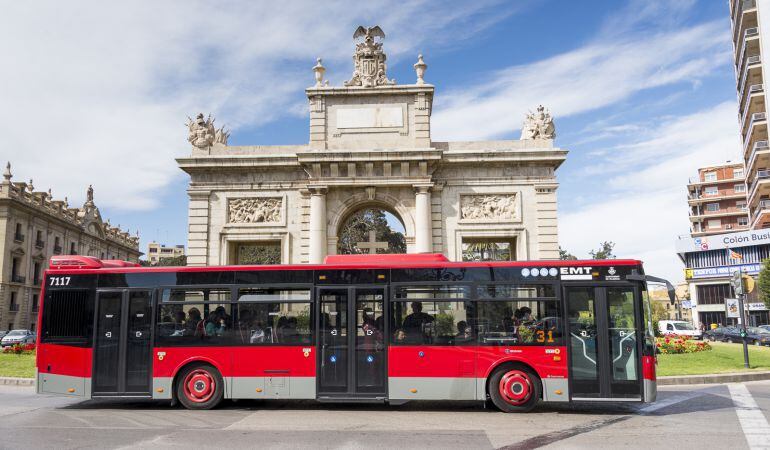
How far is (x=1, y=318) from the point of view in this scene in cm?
4606

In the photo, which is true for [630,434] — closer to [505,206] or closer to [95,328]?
[95,328]

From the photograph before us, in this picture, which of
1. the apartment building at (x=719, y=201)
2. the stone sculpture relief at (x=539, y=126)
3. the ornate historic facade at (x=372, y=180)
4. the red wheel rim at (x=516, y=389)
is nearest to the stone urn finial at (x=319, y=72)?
the ornate historic facade at (x=372, y=180)

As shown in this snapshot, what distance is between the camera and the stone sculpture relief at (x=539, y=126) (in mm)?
24031

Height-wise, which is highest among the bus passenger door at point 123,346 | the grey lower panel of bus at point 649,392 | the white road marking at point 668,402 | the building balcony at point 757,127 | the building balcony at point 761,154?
the building balcony at point 757,127

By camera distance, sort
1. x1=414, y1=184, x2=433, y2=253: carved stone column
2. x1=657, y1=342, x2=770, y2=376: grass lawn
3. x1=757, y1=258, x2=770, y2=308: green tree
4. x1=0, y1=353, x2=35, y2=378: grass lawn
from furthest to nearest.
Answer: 1. x1=757, y1=258, x2=770, y2=308: green tree
2. x1=414, y1=184, x2=433, y2=253: carved stone column
3. x1=0, y1=353, x2=35, y2=378: grass lawn
4. x1=657, y1=342, x2=770, y2=376: grass lawn

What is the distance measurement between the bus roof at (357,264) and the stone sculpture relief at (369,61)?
13759 mm

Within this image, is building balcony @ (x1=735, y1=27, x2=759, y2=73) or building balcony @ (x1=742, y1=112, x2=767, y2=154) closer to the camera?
building balcony @ (x1=742, y1=112, x2=767, y2=154)

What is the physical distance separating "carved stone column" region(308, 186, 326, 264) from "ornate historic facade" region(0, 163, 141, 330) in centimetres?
3580

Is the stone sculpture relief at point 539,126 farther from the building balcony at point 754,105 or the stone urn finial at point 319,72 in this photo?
the building balcony at point 754,105

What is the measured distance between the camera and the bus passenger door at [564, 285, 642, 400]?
10.5 meters

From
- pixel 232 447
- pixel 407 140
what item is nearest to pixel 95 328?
pixel 232 447

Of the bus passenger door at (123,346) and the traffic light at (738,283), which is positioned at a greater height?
the traffic light at (738,283)

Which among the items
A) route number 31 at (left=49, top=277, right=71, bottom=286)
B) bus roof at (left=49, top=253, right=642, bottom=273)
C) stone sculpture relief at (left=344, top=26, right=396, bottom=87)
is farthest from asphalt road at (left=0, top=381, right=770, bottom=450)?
stone sculpture relief at (left=344, top=26, right=396, bottom=87)

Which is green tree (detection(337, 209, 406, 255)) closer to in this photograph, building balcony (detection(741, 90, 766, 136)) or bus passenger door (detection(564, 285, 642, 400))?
building balcony (detection(741, 90, 766, 136))
